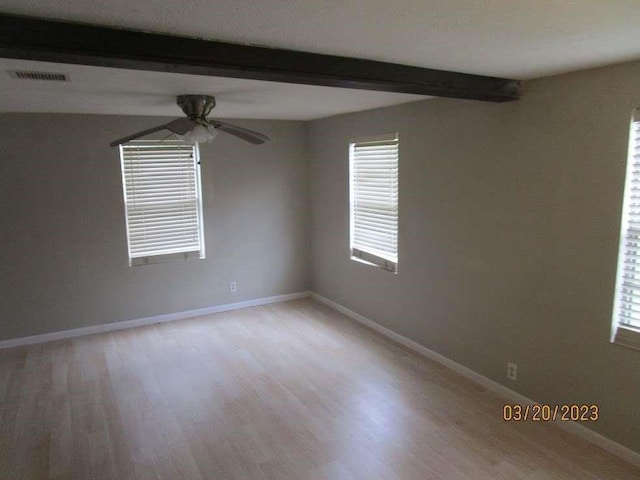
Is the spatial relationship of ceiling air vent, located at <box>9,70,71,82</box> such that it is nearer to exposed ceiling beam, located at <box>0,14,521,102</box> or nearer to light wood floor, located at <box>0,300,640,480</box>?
exposed ceiling beam, located at <box>0,14,521,102</box>

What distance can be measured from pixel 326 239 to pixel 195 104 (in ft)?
8.83

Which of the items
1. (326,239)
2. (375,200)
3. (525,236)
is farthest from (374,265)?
(525,236)

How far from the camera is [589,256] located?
2740 mm

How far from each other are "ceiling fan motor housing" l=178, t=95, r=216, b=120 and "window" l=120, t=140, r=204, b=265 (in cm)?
178

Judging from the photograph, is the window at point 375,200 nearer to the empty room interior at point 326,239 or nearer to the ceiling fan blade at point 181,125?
the empty room interior at point 326,239

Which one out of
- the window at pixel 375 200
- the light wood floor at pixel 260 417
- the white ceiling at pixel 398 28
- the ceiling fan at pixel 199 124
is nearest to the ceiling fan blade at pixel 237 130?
the ceiling fan at pixel 199 124

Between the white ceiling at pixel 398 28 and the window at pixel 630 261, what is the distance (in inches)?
20.8

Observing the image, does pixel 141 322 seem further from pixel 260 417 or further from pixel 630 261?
pixel 630 261

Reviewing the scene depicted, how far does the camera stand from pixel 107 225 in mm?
4797

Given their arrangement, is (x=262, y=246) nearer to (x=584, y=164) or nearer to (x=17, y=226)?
(x=17, y=226)

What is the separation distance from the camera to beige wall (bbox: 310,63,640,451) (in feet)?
8.67

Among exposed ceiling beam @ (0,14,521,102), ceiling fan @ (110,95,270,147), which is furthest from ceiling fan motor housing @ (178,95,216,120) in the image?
exposed ceiling beam @ (0,14,521,102)

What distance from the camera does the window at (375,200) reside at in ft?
14.5

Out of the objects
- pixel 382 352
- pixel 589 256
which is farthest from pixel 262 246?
pixel 589 256
